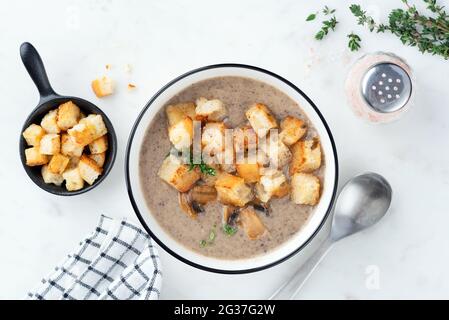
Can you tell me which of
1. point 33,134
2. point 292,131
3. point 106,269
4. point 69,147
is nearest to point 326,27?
point 292,131

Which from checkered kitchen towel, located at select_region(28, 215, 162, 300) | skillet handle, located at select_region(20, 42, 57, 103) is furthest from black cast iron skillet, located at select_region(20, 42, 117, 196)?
checkered kitchen towel, located at select_region(28, 215, 162, 300)

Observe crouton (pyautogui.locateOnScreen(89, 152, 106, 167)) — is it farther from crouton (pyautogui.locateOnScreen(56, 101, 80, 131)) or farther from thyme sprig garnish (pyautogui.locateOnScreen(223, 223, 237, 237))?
thyme sprig garnish (pyautogui.locateOnScreen(223, 223, 237, 237))

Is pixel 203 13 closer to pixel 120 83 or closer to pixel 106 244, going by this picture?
pixel 120 83

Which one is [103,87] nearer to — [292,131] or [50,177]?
[50,177]

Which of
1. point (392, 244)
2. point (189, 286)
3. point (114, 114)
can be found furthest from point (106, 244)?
point (392, 244)

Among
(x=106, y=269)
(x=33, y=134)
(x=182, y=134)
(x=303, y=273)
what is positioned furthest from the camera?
(x=106, y=269)

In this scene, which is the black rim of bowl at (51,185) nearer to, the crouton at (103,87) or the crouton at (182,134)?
the crouton at (103,87)
